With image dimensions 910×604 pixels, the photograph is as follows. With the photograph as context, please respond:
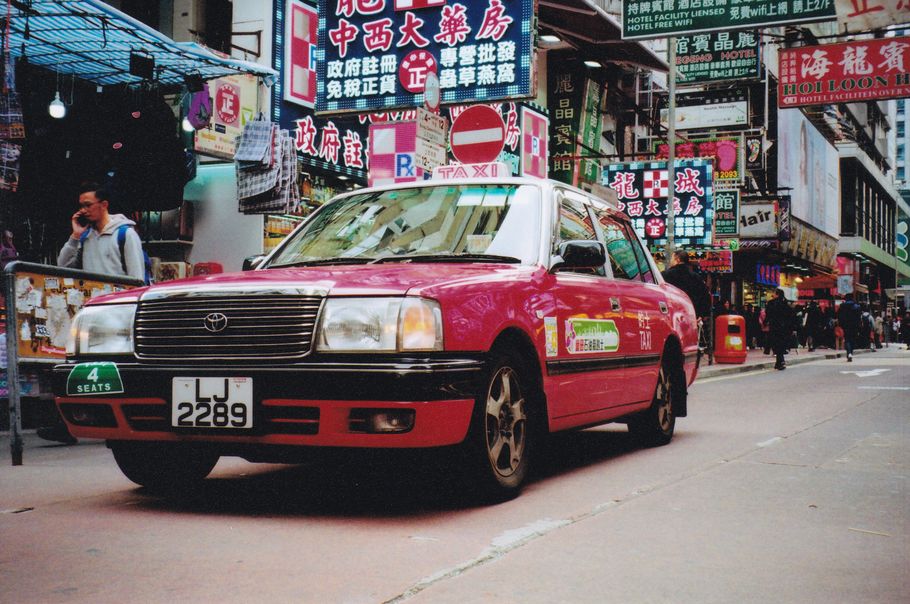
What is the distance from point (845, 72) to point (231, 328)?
1419 centimetres

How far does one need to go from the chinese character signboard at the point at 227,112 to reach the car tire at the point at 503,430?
30.4ft

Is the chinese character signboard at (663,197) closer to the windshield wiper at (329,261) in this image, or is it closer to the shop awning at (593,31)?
the shop awning at (593,31)

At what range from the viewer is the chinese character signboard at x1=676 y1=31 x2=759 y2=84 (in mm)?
21594

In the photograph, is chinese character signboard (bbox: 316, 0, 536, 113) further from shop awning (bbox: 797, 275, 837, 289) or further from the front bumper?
shop awning (bbox: 797, 275, 837, 289)

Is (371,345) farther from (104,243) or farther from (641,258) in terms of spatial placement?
(104,243)

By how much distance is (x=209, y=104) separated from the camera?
13.2 metres

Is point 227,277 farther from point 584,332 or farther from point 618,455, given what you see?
point 618,455

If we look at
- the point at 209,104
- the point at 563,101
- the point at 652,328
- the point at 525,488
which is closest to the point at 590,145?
the point at 563,101

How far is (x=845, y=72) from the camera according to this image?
16.1 metres

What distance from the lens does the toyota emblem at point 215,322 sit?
172 inches

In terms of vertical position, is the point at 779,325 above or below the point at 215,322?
below

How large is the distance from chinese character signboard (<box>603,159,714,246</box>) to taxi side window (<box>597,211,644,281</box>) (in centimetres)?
1644

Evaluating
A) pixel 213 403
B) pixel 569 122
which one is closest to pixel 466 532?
pixel 213 403

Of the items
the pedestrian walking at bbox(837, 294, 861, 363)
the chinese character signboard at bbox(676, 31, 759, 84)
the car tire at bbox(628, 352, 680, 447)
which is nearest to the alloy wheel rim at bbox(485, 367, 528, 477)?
the car tire at bbox(628, 352, 680, 447)
